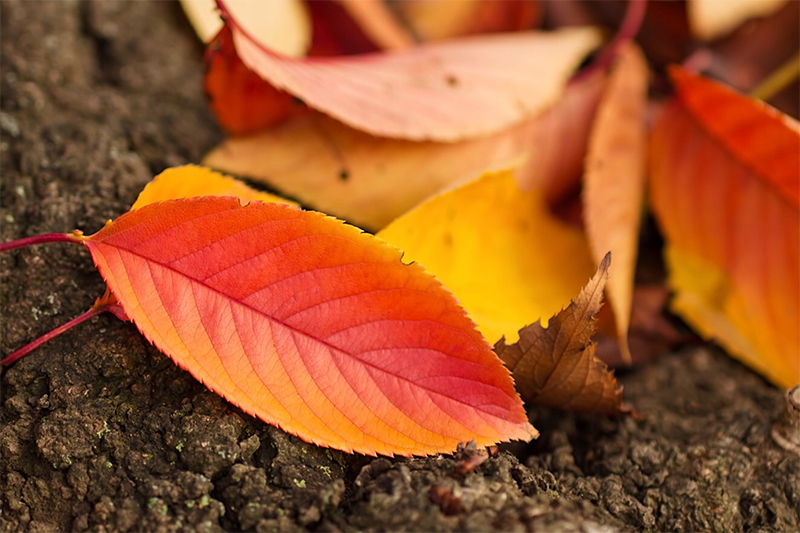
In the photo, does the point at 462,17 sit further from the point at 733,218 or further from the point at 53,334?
the point at 53,334

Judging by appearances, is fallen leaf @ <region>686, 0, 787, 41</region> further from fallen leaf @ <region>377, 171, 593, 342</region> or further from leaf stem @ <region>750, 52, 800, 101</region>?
fallen leaf @ <region>377, 171, 593, 342</region>

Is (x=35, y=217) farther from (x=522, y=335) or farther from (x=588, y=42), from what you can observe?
(x=588, y=42)

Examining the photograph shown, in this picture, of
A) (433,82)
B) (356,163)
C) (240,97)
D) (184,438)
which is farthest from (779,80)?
(184,438)

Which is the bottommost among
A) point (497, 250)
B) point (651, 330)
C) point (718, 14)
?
point (651, 330)

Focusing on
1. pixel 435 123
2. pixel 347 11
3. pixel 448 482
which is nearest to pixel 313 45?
pixel 347 11

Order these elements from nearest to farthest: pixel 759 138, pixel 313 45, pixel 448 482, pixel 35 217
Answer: pixel 448 482 → pixel 35 217 → pixel 759 138 → pixel 313 45

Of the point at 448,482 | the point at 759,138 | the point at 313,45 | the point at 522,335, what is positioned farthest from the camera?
the point at 313,45

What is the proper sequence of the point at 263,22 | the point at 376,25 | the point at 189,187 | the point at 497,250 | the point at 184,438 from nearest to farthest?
the point at 184,438 < the point at 189,187 < the point at 497,250 < the point at 263,22 < the point at 376,25
